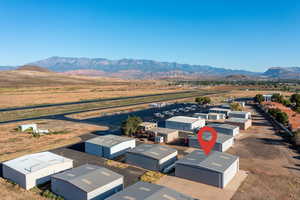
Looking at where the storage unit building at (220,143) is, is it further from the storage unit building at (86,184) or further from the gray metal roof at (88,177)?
the gray metal roof at (88,177)

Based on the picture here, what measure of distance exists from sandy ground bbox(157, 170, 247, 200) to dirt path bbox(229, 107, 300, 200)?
0.87m

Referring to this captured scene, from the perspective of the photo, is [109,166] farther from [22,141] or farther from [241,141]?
[241,141]

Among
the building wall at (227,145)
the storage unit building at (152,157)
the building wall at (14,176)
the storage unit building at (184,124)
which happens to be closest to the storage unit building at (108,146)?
the storage unit building at (152,157)

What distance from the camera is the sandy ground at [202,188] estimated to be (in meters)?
27.2

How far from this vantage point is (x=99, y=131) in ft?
189

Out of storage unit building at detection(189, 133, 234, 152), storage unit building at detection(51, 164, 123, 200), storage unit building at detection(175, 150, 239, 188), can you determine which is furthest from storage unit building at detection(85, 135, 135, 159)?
storage unit building at detection(175, 150, 239, 188)

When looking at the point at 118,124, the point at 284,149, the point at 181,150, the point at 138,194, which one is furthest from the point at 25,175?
the point at 284,149

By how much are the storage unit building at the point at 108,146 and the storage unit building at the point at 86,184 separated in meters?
10.4

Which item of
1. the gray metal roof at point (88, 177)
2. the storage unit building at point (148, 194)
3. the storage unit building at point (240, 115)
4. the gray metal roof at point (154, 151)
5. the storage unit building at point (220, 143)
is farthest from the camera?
the storage unit building at point (240, 115)

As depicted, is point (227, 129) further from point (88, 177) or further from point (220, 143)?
point (88, 177)

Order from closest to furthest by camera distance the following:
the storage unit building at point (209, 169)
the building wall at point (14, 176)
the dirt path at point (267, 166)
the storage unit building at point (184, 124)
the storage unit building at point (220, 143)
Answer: the dirt path at point (267, 166) → the building wall at point (14, 176) → the storage unit building at point (209, 169) → the storage unit building at point (220, 143) → the storage unit building at point (184, 124)

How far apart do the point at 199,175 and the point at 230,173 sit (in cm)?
432

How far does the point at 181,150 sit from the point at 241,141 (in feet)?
49.5

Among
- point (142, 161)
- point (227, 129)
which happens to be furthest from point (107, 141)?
point (227, 129)
